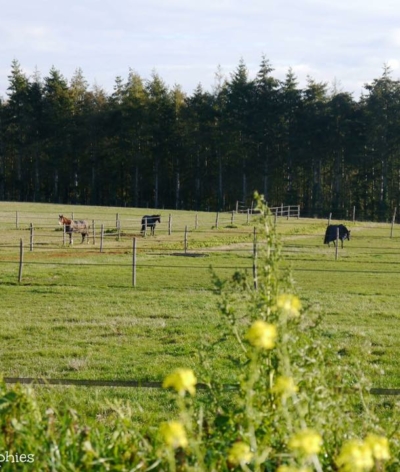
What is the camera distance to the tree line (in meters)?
64.9

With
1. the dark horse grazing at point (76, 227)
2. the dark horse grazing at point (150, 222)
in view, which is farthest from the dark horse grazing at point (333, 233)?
the dark horse grazing at point (76, 227)

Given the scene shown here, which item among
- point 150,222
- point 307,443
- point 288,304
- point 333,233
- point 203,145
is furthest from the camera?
point 203,145

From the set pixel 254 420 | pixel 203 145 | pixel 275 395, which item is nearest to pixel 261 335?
pixel 254 420

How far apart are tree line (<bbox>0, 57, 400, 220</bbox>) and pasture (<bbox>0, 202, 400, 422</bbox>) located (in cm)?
2957

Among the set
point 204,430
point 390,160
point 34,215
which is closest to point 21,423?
point 204,430

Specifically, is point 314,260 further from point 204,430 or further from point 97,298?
point 204,430

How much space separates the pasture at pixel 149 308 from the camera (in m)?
9.17

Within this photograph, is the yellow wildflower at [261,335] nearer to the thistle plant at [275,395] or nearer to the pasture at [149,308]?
the thistle plant at [275,395]

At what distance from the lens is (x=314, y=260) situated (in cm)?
2747

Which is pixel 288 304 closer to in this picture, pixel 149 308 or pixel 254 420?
pixel 254 420

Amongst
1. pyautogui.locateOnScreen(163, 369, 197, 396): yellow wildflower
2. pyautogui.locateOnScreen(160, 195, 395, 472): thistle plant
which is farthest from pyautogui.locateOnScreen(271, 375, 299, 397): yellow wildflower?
pyautogui.locateOnScreen(163, 369, 197, 396): yellow wildflower

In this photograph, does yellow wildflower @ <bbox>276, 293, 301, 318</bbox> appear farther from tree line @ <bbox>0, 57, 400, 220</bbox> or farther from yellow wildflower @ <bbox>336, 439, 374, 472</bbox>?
tree line @ <bbox>0, 57, 400, 220</bbox>

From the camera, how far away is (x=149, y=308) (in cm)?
1582

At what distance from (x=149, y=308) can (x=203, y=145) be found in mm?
55733
